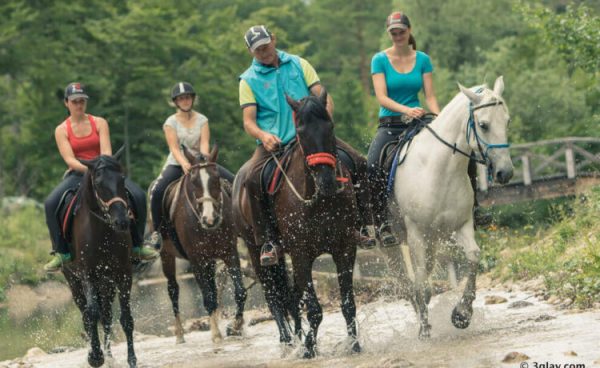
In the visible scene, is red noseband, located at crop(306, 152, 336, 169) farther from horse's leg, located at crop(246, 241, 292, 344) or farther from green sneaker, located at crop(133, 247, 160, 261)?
green sneaker, located at crop(133, 247, 160, 261)

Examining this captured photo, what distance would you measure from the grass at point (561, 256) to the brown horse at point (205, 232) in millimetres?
3613

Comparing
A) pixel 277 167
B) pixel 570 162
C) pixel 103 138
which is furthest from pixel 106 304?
pixel 570 162

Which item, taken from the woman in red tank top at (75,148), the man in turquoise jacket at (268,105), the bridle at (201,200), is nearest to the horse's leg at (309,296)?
the man in turquoise jacket at (268,105)

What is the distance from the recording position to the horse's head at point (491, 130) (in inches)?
451

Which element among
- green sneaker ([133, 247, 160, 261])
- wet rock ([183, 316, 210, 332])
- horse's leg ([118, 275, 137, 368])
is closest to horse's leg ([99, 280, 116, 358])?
horse's leg ([118, 275, 137, 368])

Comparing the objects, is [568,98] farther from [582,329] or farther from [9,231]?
[582,329]

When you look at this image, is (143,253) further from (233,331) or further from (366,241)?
(366,241)

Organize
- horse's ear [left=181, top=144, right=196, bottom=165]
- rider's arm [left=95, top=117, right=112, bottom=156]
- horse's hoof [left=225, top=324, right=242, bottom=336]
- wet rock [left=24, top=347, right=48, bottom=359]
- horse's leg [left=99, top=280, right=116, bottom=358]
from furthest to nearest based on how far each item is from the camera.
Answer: wet rock [left=24, top=347, right=48, bottom=359] → horse's hoof [left=225, top=324, right=242, bottom=336] → horse's ear [left=181, top=144, right=196, bottom=165] → rider's arm [left=95, top=117, right=112, bottom=156] → horse's leg [left=99, top=280, right=116, bottom=358]

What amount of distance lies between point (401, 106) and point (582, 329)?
353 centimetres

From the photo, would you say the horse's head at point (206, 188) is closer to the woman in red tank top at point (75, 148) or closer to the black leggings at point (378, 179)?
the woman in red tank top at point (75, 148)

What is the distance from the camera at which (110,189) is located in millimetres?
12570

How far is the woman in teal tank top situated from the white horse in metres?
0.31

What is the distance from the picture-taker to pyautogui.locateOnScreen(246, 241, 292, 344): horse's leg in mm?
13188

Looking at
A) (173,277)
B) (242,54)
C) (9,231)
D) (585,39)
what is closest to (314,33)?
(242,54)
